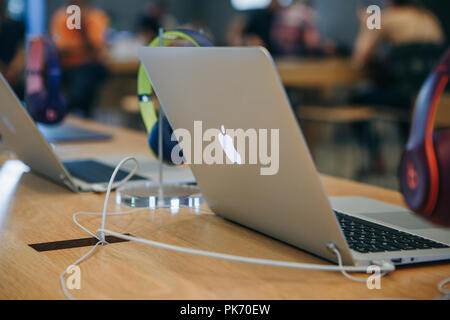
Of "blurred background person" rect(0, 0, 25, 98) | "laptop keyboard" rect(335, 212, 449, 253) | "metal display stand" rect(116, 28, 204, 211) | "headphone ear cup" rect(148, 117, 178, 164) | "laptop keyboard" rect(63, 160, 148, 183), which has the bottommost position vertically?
"laptop keyboard" rect(63, 160, 148, 183)

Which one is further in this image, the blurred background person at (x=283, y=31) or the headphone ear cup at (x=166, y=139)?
the blurred background person at (x=283, y=31)

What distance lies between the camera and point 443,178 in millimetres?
522

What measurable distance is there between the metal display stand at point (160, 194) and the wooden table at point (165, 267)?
0.04 metres

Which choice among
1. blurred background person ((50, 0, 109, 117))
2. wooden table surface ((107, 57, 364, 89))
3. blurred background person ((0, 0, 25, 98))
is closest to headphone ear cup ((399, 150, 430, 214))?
blurred background person ((0, 0, 25, 98))

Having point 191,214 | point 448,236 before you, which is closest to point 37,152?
point 191,214

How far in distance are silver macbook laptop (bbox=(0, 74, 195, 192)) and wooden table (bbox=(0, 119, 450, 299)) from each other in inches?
4.6

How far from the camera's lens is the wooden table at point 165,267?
1.95 ft

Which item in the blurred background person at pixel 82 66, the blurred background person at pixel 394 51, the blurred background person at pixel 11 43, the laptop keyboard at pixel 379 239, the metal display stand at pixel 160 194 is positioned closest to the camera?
the laptop keyboard at pixel 379 239

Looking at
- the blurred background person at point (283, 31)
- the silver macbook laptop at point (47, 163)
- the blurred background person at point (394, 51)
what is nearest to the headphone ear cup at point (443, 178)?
the silver macbook laptop at point (47, 163)

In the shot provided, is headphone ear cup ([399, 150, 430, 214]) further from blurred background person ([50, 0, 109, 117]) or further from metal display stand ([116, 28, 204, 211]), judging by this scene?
blurred background person ([50, 0, 109, 117])

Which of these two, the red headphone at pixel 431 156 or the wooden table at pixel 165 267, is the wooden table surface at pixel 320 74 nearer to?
the wooden table at pixel 165 267

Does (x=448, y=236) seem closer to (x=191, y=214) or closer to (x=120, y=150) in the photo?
(x=191, y=214)

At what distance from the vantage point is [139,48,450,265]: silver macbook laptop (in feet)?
1.99

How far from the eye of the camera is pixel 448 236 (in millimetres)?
764
